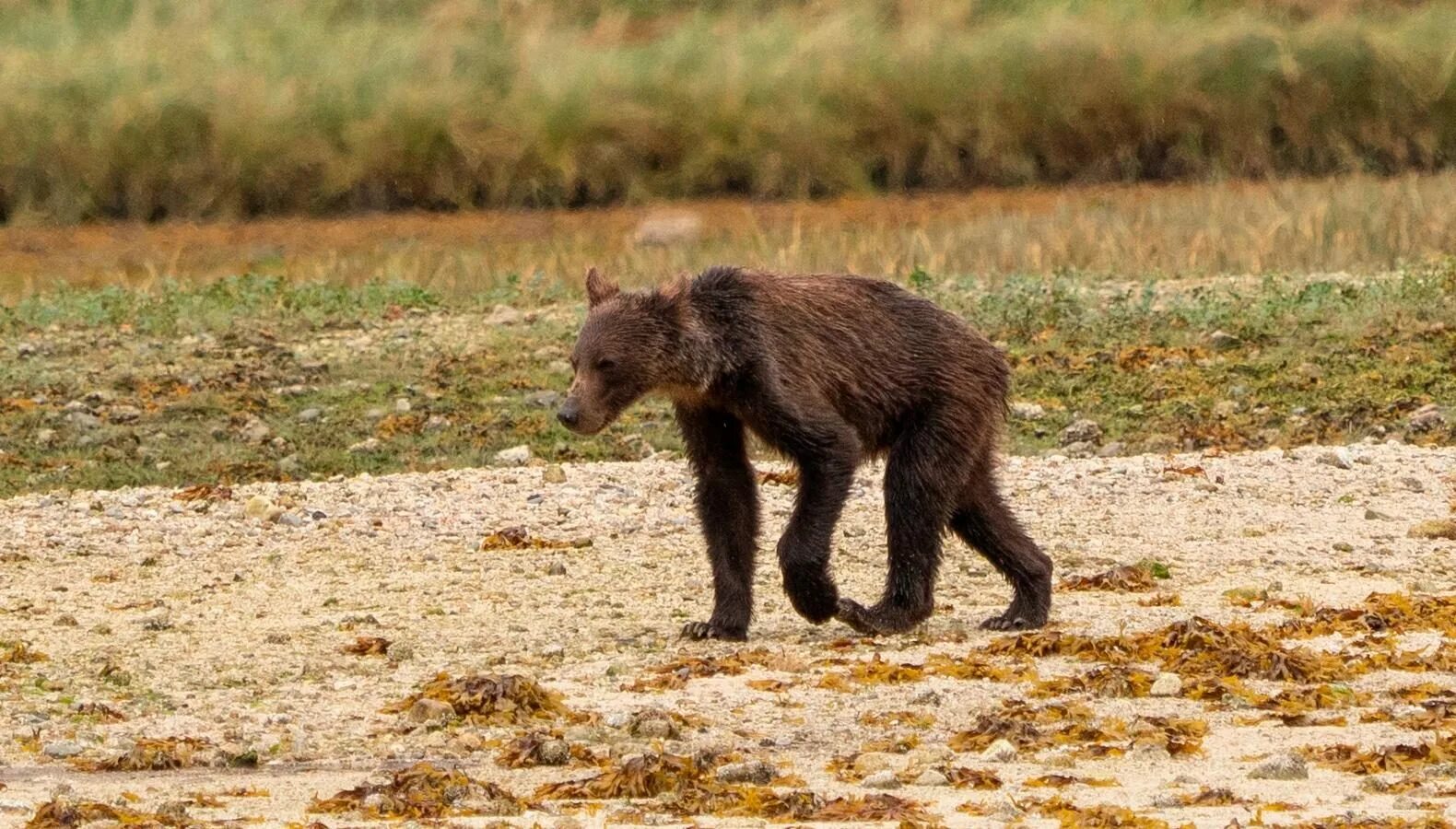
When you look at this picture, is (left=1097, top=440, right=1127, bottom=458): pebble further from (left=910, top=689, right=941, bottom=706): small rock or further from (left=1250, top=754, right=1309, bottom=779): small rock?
(left=1250, top=754, right=1309, bottom=779): small rock

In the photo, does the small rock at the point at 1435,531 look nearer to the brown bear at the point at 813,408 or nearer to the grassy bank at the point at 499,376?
the brown bear at the point at 813,408

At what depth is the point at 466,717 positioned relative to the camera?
Answer: 24.8ft

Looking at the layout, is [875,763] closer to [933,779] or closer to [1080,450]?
[933,779]

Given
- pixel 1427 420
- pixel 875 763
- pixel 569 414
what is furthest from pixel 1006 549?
pixel 1427 420

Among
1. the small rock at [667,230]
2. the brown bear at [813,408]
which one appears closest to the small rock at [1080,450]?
the brown bear at [813,408]

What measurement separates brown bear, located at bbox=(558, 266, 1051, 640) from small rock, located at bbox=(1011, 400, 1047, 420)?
15.8 feet

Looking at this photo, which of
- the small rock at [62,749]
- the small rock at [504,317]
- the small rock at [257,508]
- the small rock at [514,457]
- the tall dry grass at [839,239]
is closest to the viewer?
the small rock at [62,749]

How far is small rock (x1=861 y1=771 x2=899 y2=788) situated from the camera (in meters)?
6.62

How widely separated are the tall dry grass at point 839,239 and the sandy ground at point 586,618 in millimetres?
6697

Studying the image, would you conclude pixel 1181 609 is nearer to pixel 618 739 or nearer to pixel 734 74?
pixel 618 739

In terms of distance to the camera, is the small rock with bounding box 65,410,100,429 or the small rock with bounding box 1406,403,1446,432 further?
the small rock with bounding box 65,410,100,429

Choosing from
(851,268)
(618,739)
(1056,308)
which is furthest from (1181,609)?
(851,268)

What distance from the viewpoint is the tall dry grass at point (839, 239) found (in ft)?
62.4

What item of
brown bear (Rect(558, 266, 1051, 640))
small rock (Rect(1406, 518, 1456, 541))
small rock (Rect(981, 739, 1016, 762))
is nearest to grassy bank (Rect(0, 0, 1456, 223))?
small rock (Rect(1406, 518, 1456, 541))
